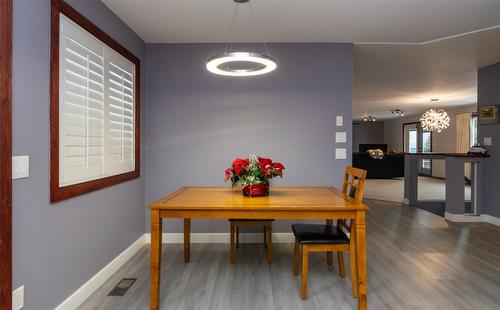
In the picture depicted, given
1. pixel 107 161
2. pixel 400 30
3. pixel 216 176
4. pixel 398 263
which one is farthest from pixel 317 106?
pixel 107 161

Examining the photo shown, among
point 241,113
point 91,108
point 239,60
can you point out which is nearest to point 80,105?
point 91,108

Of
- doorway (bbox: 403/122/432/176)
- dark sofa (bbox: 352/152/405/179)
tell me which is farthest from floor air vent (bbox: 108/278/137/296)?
doorway (bbox: 403/122/432/176)

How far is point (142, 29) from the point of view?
3178mm

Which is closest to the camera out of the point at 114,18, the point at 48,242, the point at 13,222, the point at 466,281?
the point at 13,222

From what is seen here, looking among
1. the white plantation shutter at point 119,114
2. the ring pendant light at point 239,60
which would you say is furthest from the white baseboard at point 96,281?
the ring pendant light at point 239,60

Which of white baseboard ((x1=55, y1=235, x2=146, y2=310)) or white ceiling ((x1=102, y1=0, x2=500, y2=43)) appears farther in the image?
white ceiling ((x1=102, y1=0, x2=500, y2=43))

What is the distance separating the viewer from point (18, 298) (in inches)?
64.8

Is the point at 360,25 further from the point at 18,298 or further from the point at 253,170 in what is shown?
the point at 18,298

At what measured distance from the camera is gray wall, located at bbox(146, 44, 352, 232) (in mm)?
3609

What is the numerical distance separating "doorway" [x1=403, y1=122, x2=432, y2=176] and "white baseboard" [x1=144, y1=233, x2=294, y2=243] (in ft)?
30.7

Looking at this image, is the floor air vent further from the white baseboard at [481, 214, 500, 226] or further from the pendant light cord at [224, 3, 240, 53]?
the white baseboard at [481, 214, 500, 226]

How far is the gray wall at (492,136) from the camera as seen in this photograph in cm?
447

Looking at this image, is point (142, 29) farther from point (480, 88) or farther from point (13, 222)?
point (480, 88)

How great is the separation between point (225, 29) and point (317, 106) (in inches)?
52.8
